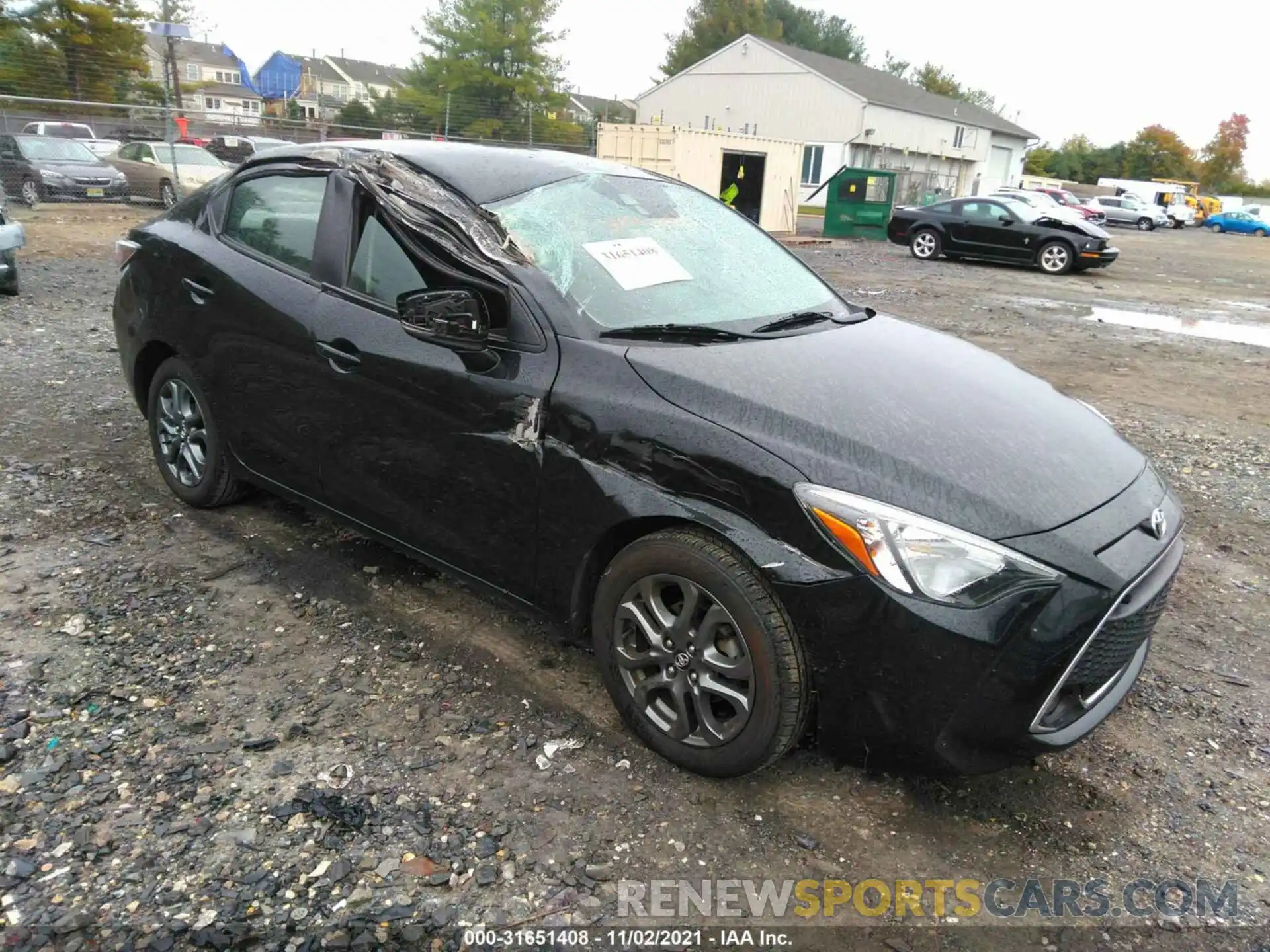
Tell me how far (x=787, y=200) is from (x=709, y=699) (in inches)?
912

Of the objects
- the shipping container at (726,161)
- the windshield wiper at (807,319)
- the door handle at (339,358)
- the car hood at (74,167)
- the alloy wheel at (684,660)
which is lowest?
the alloy wheel at (684,660)

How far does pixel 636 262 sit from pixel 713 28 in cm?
7640

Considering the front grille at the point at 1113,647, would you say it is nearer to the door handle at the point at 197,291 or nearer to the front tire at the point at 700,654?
the front tire at the point at 700,654

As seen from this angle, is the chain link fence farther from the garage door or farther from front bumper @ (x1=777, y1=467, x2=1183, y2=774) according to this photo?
the garage door

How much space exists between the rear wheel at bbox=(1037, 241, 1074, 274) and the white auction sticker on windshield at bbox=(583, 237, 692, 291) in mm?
16876

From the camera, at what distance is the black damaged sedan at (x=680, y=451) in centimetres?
216

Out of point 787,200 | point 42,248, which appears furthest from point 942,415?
point 787,200

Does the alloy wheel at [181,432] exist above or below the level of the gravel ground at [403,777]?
above

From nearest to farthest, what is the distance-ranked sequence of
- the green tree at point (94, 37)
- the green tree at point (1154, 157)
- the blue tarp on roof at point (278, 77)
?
the green tree at point (94, 37), the blue tarp on roof at point (278, 77), the green tree at point (1154, 157)

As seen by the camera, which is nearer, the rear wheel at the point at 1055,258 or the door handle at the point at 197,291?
the door handle at the point at 197,291

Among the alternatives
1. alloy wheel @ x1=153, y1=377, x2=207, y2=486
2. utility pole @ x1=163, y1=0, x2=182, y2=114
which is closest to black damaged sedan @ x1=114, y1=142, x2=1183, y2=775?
alloy wheel @ x1=153, y1=377, x2=207, y2=486

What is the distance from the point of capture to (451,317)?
269 centimetres

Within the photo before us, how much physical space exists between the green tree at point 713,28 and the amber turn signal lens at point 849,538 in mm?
74462

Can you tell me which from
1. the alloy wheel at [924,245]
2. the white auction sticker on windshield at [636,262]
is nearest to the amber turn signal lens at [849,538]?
the white auction sticker on windshield at [636,262]
